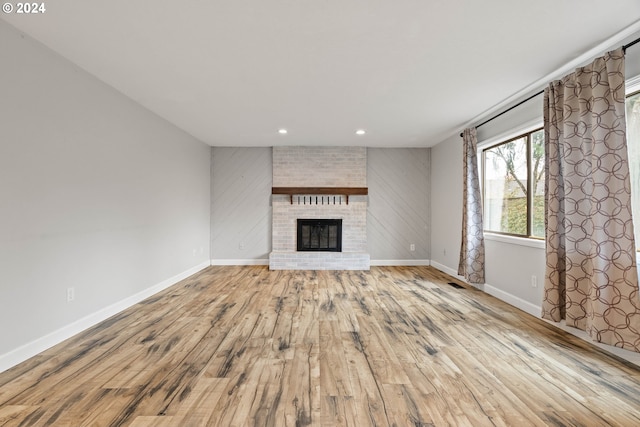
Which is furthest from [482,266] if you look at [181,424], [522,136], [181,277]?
[181,277]

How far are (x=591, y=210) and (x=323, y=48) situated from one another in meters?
2.46

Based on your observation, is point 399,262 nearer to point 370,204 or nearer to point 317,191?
point 370,204

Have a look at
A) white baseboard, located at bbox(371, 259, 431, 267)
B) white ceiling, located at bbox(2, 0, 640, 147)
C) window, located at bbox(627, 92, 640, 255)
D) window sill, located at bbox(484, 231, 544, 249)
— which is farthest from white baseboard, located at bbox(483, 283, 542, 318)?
white ceiling, located at bbox(2, 0, 640, 147)

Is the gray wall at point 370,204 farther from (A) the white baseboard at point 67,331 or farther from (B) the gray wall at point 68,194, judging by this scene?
(A) the white baseboard at point 67,331

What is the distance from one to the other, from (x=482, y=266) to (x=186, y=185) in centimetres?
469

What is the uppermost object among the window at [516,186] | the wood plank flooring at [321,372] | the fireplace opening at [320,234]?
the window at [516,186]

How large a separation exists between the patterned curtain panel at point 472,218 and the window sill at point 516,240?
5.6 inches

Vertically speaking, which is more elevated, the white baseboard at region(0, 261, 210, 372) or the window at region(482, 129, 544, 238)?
the window at region(482, 129, 544, 238)

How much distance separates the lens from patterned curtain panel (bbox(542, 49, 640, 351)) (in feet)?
7.16

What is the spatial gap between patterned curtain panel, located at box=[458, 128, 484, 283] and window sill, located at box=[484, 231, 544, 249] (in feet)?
0.46

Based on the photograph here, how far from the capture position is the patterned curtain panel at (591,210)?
2182 millimetres

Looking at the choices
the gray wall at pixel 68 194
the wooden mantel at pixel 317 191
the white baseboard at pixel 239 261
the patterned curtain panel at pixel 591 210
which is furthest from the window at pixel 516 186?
the gray wall at pixel 68 194

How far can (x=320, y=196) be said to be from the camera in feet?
20.4

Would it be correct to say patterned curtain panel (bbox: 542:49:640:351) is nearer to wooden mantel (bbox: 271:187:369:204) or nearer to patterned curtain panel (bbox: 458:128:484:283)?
patterned curtain panel (bbox: 458:128:484:283)
